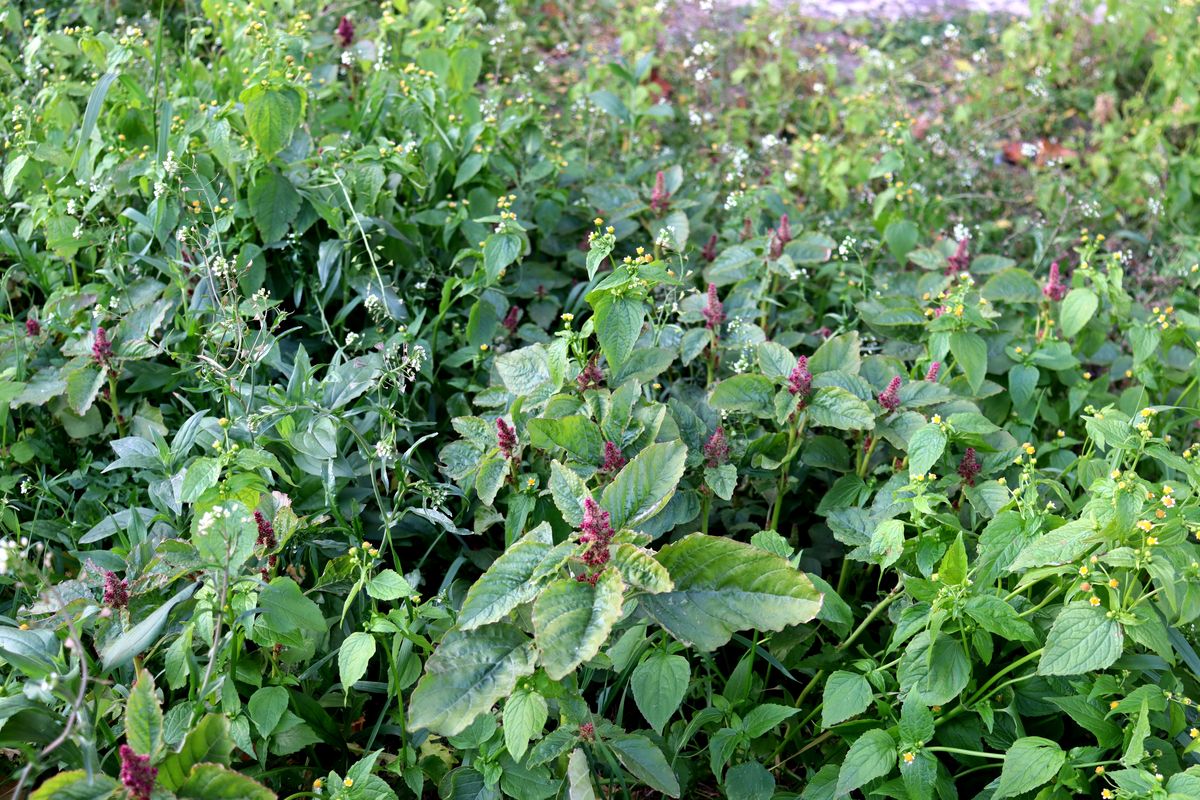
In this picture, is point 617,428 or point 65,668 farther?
point 617,428

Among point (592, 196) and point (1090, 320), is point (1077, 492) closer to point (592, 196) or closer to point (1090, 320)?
point (1090, 320)

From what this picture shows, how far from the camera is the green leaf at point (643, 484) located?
179 cm

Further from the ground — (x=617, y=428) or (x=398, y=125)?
(x=398, y=125)

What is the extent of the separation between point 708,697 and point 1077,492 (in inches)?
44.9

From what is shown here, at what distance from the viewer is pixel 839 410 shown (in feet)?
Result: 7.18

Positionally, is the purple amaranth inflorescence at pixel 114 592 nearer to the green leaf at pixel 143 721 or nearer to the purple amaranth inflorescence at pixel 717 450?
the green leaf at pixel 143 721

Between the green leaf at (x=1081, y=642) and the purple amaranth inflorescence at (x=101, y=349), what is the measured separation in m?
2.00

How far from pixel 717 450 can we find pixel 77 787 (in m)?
1.30

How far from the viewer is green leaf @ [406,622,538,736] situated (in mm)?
1573

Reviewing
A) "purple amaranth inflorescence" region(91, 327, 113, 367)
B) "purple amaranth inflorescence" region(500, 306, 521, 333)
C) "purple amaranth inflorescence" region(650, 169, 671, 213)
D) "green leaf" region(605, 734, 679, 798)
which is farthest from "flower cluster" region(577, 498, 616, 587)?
"purple amaranth inflorescence" region(650, 169, 671, 213)

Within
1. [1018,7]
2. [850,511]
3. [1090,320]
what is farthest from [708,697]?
[1018,7]

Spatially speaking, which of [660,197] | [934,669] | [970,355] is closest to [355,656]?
[934,669]

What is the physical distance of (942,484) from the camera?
7.13ft

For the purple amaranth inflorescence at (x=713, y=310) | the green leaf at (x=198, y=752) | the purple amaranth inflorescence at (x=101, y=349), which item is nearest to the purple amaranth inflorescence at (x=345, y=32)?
the purple amaranth inflorescence at (x=101, y=349)
